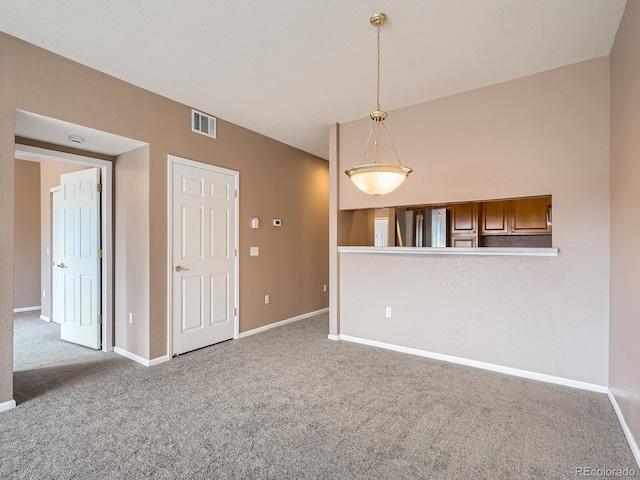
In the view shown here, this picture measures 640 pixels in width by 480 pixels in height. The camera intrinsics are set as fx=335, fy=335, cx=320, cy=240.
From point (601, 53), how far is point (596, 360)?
2.53m

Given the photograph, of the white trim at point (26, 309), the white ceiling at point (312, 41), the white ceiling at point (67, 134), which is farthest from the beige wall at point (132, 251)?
the white trim at point (26, 309)

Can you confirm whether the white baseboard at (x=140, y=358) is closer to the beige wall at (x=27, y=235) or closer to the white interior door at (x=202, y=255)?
the white interior door at (x=202, y=255)

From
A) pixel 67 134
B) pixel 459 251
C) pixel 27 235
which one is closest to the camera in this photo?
pixel 67 134

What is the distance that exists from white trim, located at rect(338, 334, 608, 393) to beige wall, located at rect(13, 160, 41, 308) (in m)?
5.88

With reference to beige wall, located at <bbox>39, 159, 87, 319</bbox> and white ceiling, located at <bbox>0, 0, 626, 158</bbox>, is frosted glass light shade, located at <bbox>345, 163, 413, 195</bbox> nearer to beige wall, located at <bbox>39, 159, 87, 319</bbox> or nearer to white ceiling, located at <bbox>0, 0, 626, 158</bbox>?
white ceiling, located at <bbox>0, 0, 626, 158</bbox>

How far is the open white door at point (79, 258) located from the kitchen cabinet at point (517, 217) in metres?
4.93

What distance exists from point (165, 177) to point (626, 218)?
3.98 meters

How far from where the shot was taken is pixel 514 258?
3.16 metres

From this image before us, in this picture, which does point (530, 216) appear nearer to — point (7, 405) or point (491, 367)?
point (491, 367)

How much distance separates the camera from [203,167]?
3.96 m

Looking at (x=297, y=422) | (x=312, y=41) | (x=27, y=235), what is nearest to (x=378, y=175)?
(x=312, y=41)

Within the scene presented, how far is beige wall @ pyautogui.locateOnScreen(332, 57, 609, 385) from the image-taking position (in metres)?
2.82

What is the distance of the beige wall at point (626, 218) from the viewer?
2.01 meters

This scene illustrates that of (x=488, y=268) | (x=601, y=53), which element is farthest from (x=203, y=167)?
(x=601, y=53)
